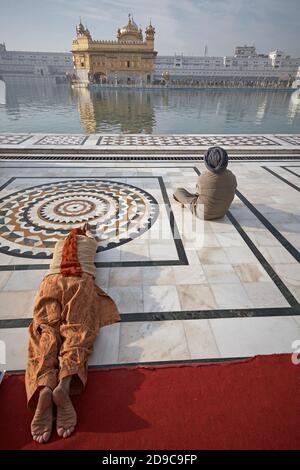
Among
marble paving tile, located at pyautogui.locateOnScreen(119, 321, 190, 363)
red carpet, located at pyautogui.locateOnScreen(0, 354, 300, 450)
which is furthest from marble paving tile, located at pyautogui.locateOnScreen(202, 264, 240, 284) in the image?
red carpet, located at pyautogui.locateOnScreen(0, 354, 300, 450)

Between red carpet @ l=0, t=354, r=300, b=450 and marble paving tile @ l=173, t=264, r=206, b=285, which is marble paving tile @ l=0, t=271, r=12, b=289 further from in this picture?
marble paving tile @ l=173, t=264, r=206, b=285

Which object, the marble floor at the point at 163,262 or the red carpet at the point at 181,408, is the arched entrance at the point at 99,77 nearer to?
the marble floor at the point at 163,262

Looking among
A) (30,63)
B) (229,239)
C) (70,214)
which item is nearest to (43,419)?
(229,239)

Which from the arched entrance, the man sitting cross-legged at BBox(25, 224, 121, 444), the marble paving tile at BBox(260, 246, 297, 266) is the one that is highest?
the arched entrance

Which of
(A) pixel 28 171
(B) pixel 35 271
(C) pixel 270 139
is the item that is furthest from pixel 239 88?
(B) pixel 35 271

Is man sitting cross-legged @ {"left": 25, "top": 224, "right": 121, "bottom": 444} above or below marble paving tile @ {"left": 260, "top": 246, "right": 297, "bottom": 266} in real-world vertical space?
above

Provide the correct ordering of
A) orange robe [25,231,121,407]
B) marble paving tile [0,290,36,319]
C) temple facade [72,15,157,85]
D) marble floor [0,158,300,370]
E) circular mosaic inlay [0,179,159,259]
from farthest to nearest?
temple facade [72,15,157,85] → circular mosaic inlay [0,179,159,259] → marble paving tile [0,290,36,319] → marble floor [0,158,300,370] → orange robe [25,231,121,407]

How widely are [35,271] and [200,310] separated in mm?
1395

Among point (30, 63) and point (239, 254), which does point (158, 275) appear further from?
point (30, 63)

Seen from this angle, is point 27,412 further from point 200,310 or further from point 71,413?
point 200,310

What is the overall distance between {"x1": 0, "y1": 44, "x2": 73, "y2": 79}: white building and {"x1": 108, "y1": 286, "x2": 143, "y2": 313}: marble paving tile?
6211 cm

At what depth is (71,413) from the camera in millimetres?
1233

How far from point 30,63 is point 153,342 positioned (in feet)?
217

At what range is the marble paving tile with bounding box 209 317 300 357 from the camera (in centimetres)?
164
